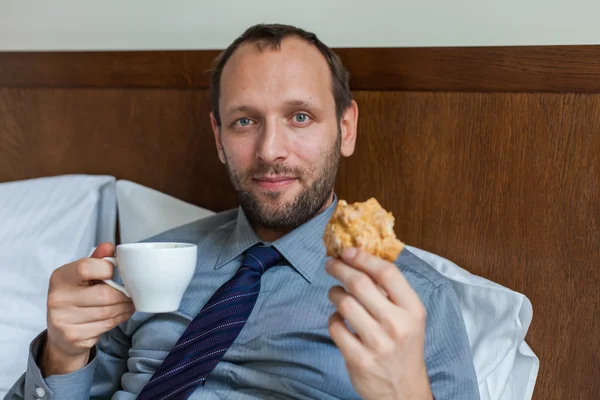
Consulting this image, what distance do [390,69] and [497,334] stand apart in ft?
1.97

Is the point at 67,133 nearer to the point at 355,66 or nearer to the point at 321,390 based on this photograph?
the point at 355,66

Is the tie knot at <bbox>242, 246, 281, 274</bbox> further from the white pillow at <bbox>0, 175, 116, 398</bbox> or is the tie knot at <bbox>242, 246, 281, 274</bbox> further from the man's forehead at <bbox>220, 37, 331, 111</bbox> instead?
the white pillow at <bbox>0, 175, 116, 398</bbox>

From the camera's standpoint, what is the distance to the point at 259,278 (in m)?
1.16

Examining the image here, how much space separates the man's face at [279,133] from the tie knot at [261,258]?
0.06 m

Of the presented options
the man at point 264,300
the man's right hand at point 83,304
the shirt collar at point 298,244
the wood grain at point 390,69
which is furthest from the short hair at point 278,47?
the man's right hand at point 83,304

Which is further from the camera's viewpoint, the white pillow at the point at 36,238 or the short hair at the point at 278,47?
the white pillow at the point at 36,238

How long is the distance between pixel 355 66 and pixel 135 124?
2.05ft

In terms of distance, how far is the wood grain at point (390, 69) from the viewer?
4.01 feet

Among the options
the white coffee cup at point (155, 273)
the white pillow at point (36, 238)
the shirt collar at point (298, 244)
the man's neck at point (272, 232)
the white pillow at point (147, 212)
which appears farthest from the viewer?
the white pillow at point (147, 212)

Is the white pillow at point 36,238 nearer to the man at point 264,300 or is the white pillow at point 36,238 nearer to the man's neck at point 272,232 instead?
the man at point 264,300

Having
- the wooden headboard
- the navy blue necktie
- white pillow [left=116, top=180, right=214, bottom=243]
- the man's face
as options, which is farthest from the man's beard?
white pillow [left=116, top=180, right=214, bottom=243]

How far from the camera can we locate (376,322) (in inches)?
31.3

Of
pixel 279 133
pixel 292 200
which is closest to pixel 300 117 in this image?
pixel 279 133

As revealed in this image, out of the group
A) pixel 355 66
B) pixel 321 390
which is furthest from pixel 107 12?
pixel 321 390
